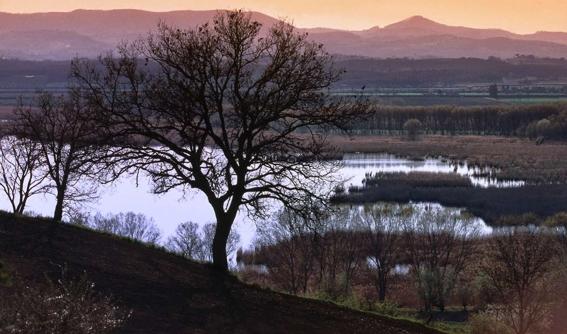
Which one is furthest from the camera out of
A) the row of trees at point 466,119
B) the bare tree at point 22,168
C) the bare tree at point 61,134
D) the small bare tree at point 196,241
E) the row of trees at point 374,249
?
the row of trees at point 466,119

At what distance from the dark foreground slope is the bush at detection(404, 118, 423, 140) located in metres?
85.5

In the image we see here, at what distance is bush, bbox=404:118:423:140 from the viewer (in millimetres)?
100062

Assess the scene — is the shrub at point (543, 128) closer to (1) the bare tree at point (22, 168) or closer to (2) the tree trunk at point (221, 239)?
(1) the bare tree at point (22, 168)

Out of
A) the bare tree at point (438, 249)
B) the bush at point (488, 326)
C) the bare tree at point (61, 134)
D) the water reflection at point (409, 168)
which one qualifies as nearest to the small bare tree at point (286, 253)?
the bare tree at point (438, 249)

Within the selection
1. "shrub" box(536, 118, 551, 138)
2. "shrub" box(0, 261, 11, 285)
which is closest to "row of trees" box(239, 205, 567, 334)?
"shrub" box(0, 261, 11, 285)

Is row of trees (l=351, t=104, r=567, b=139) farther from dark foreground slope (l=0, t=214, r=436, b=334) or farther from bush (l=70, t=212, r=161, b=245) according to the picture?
→ dark foreground slope (l=0, t=214, r=436, b=334)

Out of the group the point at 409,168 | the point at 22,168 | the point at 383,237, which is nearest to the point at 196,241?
the point at 383,237

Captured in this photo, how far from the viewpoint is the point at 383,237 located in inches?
1607

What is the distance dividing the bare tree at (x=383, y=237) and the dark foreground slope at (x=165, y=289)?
2254 centimetres

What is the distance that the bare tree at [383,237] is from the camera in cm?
3841

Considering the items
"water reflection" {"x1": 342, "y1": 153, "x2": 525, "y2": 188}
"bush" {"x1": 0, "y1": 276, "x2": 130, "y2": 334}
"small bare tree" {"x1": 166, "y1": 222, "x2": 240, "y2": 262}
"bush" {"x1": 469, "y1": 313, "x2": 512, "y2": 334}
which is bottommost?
"bush" {"x1": 469, "y1": 313, "x2": 512, "y2": 334}

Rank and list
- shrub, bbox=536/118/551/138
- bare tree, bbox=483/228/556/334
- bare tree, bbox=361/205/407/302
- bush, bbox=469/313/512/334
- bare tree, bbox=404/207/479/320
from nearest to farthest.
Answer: bush, bbox=469/313/512/334 → bare tree, bbox=483/228/556/334 → bare tree, bbox=404/207/479/320 → bare tree, bbox=361/205/407/302 → shrub, bbox=536/118/551/138

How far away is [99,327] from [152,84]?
9230mm

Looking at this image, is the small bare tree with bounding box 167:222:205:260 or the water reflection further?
the water reflection
